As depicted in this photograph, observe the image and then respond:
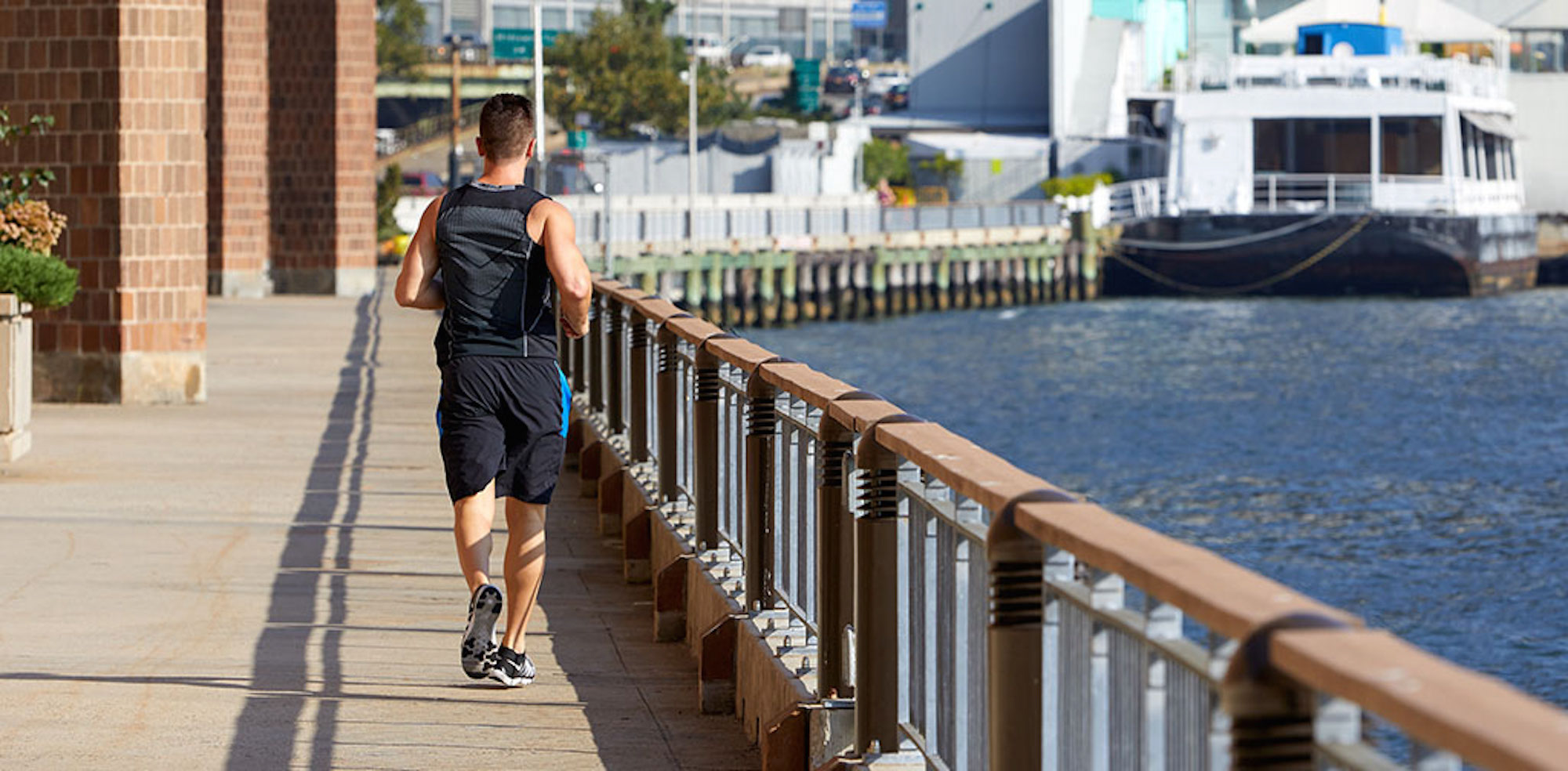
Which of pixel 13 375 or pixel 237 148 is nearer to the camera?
pixel 13 375

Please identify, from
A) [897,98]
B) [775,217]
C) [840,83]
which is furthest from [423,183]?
[840,83]

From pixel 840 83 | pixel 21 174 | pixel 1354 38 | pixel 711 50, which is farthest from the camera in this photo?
pixel 711 50

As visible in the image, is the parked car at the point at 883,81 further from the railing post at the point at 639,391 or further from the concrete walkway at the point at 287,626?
the railing post at the point at 639,391

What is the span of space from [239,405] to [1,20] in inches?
142

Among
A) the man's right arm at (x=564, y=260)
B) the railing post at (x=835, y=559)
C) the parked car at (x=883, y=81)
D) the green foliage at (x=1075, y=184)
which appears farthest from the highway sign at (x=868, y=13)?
the railing post at (x=835, y=559)

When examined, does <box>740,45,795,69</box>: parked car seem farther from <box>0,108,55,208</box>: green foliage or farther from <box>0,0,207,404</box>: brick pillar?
<box>0,108,55,208</box>: green foliage

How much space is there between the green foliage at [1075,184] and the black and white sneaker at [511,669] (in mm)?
71694

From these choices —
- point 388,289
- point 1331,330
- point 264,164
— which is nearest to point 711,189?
point 1331,330

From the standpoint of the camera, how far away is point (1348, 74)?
3110 inches

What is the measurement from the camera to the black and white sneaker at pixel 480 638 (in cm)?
809

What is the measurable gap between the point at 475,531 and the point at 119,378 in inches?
489

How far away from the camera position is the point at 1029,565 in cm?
459

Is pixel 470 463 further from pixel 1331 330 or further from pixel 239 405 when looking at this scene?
pixel 1331 330

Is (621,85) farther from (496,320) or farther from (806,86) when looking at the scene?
(496,320)
